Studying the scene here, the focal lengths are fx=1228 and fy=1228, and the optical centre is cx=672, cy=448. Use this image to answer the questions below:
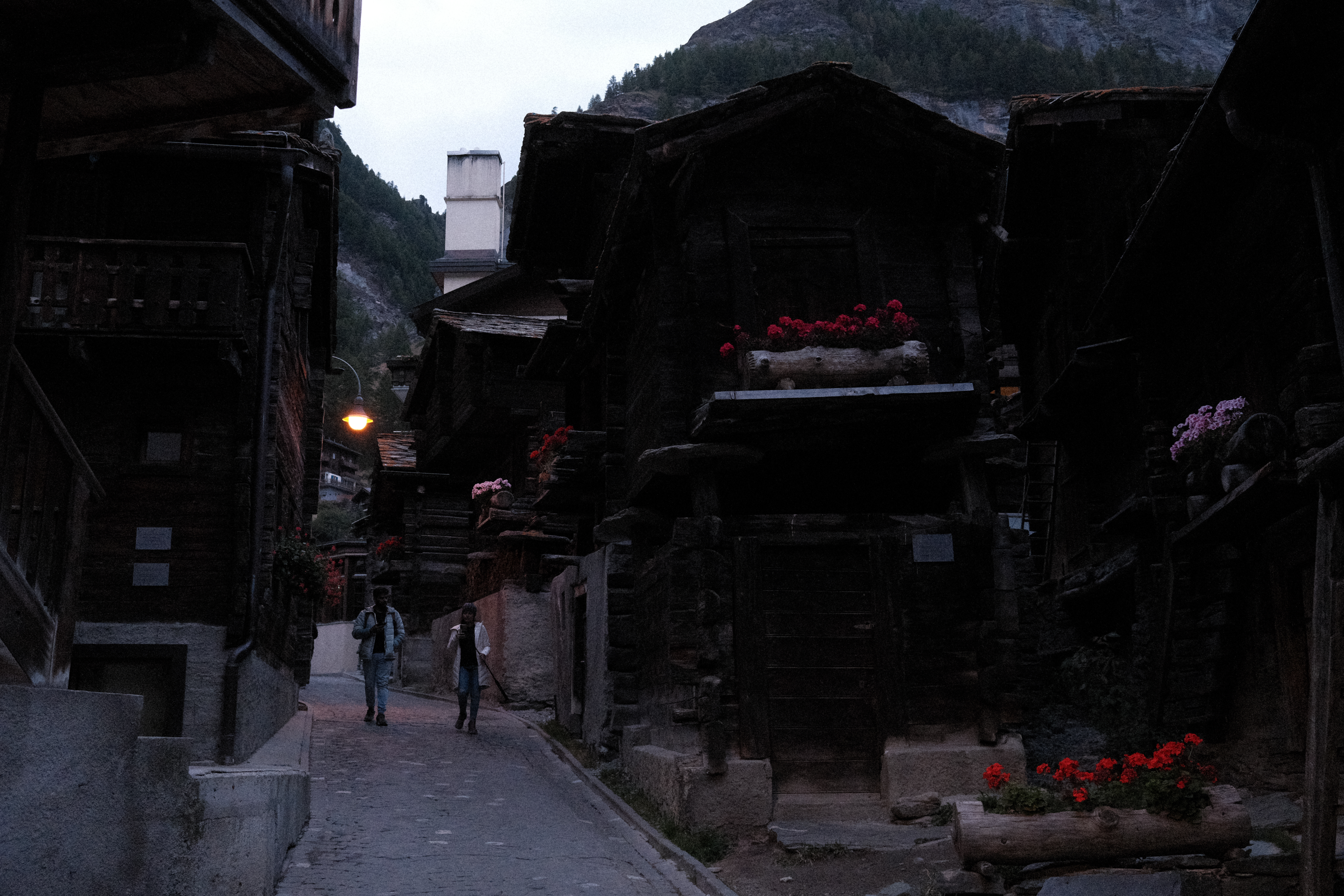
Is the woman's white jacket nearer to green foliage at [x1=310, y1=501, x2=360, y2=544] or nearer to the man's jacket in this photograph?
the man's jacket

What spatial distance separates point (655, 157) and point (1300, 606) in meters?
7.48

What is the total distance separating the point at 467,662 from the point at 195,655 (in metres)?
4.61

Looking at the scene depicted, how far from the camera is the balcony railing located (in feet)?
45.1

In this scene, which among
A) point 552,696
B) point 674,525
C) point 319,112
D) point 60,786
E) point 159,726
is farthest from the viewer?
point 552,696

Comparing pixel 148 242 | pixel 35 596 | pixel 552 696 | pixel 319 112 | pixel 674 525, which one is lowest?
pixel 552 696

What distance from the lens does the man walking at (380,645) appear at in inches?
713

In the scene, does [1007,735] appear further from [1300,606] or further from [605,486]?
[605,486]

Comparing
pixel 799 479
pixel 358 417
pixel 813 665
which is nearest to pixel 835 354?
pixel 799 479

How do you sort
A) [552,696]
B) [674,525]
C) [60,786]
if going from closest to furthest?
1. [60,786]
2. [674,525]
3. [552,696]

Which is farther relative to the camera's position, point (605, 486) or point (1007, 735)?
point (605, 486)

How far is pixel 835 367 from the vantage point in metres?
11.8

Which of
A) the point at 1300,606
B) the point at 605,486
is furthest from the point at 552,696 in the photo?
the point at 1300,606

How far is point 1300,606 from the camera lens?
1112 centimetres

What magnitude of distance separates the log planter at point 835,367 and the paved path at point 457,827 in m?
4.43
